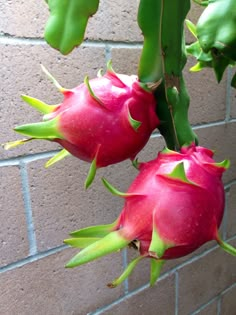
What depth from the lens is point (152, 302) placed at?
3.56ft

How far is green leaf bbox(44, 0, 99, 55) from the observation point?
1.16 feet

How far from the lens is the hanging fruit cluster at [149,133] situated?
0.29m

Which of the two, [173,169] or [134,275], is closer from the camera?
[173,169]

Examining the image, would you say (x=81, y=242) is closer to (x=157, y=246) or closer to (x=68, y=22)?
(x=157, y=246)

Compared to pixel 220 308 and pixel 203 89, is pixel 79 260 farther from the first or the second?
pixel 220 308

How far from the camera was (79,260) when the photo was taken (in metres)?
0.28

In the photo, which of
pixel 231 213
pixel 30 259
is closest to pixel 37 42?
pixel 30 259

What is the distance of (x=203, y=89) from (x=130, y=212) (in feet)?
2.79

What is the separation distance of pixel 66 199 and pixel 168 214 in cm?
58

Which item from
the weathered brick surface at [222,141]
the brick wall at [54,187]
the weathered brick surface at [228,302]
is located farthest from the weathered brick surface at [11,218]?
the weathered brick surface at [228,302]

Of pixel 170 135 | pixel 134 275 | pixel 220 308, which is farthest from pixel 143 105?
pixel 220 308

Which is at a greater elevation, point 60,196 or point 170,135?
point 170,135

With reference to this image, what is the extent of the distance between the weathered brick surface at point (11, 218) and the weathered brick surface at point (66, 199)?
0.03 m

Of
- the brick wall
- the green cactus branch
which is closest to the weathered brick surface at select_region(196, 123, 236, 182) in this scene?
A: the brick wall
